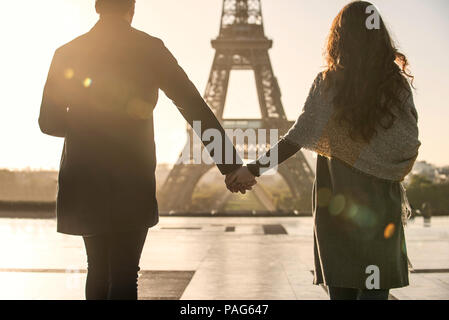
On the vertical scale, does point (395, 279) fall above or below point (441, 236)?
above

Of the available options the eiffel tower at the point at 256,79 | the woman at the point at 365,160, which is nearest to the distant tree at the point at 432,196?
the eiffel tower at the point at 256,79

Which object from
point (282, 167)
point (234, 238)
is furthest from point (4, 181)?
point (234, 238)

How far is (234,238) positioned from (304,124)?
29.4 ft

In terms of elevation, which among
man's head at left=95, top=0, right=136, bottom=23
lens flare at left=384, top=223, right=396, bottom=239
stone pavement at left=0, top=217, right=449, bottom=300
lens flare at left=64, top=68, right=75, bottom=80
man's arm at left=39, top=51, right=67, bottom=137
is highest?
man's head at left=95, top=0, right=136, bottom=23

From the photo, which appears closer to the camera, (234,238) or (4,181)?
(234,238)

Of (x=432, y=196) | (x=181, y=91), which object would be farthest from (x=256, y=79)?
(x=181, y=91)

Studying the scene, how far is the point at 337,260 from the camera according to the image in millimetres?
2580

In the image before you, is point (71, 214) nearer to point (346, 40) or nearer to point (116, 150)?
point (116, 150)

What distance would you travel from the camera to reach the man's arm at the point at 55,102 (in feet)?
8.32

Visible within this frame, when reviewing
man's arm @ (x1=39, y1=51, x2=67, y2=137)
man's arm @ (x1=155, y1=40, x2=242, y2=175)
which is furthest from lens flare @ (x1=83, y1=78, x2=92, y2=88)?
man's arm @ (x1=155, y1=40, x2=242, y2=175)

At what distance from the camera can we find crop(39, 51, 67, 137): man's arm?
2.54 meters

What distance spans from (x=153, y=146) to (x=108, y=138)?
18 centimetres

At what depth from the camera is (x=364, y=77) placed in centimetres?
254

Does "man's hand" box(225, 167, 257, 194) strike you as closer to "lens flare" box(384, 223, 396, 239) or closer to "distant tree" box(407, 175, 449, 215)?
"lens flare" box(384, 223, 396, 239)
